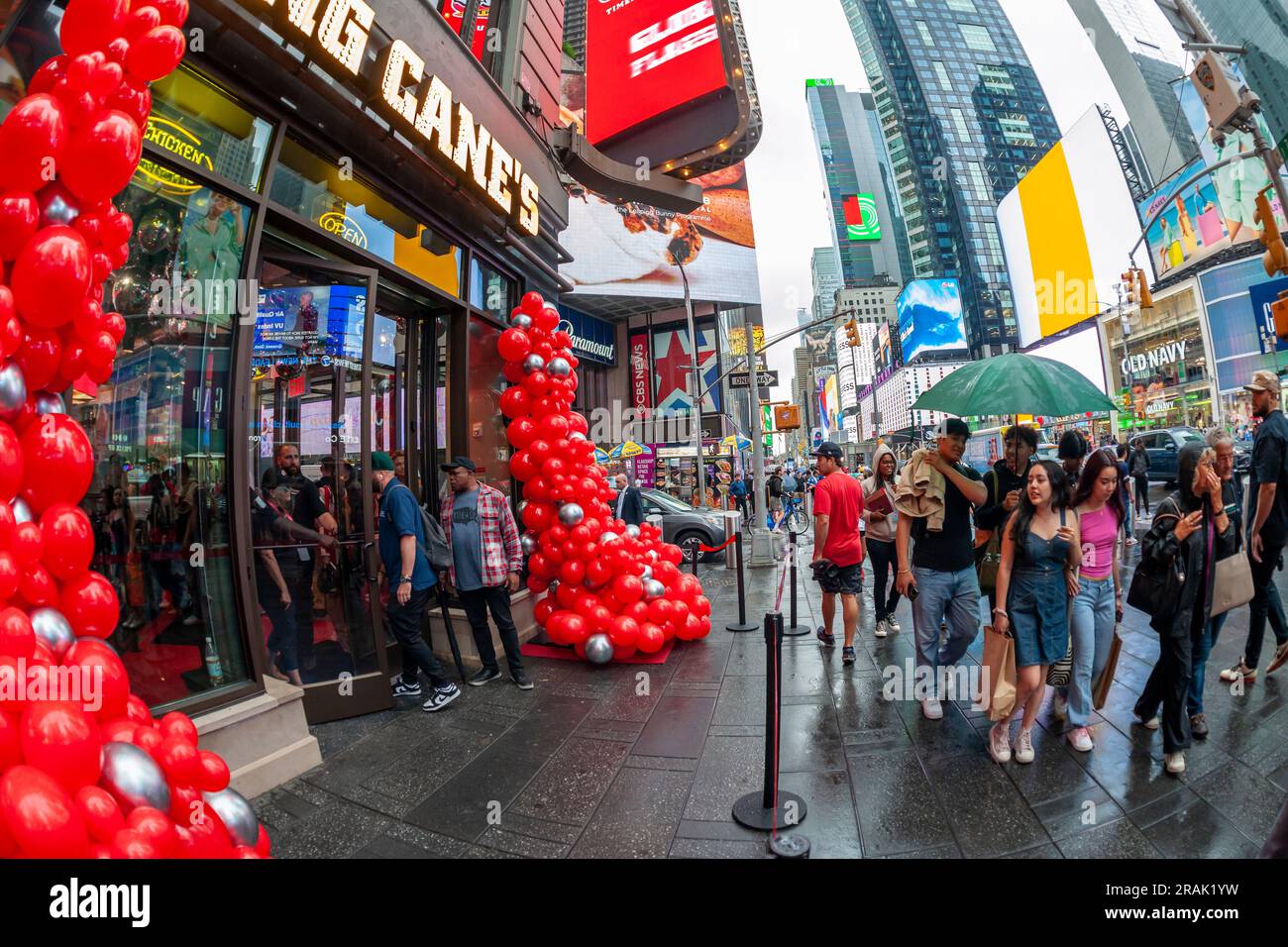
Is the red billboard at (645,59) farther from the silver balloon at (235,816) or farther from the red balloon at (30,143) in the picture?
the silver balloon at (235,816)

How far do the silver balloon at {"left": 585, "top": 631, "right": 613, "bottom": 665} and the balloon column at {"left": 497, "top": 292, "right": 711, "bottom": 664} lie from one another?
1 cm

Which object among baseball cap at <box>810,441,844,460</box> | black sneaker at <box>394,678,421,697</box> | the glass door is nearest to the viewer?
the glass door

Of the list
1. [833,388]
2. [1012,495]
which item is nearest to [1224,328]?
[1012,495]

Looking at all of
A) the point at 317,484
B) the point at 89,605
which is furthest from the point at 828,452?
the point at 89,605

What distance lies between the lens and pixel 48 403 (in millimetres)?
2162

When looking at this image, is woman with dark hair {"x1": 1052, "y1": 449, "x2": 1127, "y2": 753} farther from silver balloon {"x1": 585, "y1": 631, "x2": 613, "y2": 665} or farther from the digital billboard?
the digital billboard

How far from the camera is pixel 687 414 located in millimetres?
34688

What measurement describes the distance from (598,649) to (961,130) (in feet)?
504

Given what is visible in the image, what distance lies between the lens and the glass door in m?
4.63

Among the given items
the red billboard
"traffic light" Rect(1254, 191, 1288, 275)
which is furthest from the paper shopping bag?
the red billboard

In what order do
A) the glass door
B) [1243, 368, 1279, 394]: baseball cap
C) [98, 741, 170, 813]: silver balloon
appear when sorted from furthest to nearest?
the glass door < [1243, 368, 1279, 394]: baseball cap < [98, 741, 170, 813]: silver balloon

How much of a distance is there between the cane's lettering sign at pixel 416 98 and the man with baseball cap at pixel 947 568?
5229 millimetres
